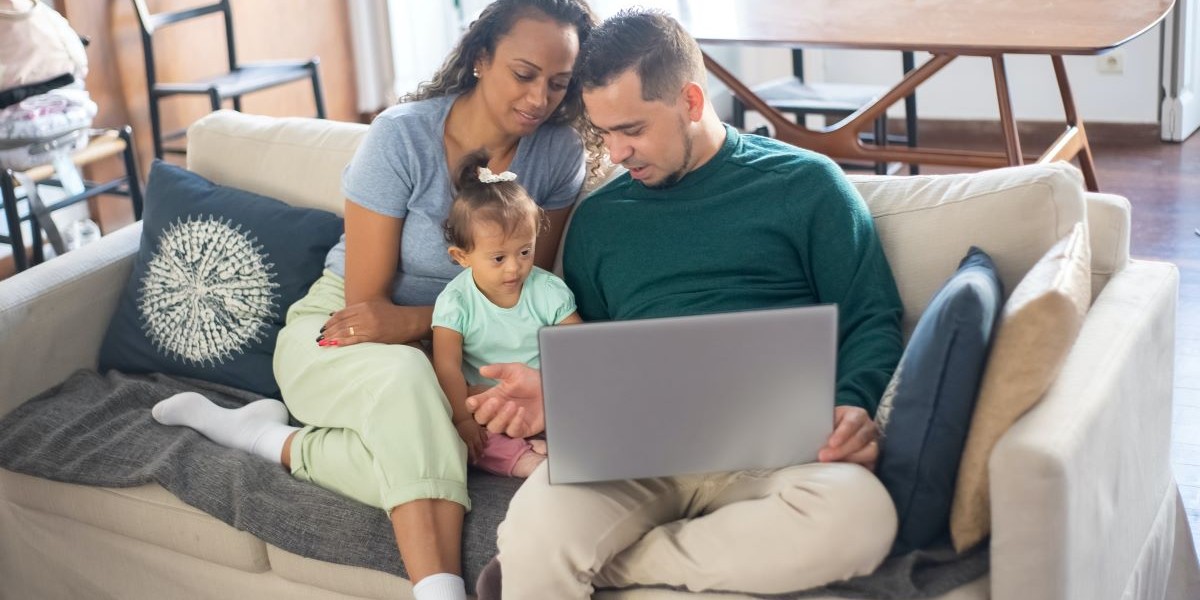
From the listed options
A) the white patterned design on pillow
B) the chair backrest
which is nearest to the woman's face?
the white patterned design on pillow

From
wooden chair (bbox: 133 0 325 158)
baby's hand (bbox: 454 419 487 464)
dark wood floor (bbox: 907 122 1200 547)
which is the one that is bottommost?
dark wood floor (bbox: 907 122 1200 547)

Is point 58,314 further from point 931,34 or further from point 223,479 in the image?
point 931,34

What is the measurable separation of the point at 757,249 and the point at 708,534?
0.50m

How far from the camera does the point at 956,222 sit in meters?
2.00

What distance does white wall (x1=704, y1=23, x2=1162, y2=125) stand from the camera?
4.82 m

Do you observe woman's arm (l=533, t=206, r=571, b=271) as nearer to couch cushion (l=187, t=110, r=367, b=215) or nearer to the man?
the man

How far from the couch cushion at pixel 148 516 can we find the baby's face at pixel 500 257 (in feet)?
1.83

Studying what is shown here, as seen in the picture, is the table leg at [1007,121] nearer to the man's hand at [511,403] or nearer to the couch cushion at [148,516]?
the man's hand at [511,403]

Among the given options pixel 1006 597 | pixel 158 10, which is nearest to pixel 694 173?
pixel 1006 597

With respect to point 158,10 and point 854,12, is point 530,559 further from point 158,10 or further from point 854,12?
point 158,10

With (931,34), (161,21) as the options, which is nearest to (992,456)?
(931,34)

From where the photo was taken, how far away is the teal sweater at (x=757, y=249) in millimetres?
1941

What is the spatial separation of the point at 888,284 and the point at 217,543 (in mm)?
1135

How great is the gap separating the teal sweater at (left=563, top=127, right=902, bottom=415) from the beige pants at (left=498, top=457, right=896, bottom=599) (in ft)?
0.84
